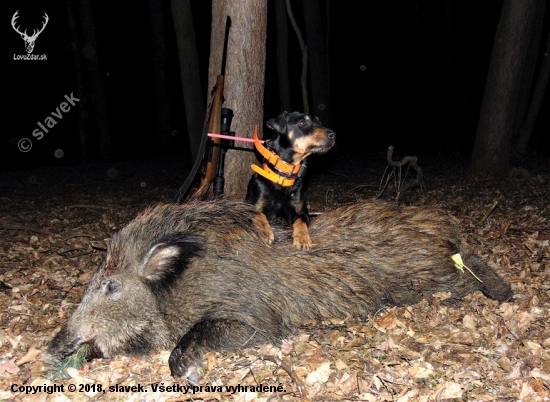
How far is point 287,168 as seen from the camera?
192 inches

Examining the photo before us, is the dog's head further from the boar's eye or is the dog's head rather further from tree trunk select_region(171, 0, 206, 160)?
tree trunk select_region(171, 0, 206, 160)

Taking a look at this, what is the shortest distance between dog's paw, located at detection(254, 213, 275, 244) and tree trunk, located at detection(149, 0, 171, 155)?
1467cm

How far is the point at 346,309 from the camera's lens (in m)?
4.57

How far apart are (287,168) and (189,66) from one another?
768 centimetres

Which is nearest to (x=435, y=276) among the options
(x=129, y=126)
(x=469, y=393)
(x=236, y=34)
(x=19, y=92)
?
(x=469, y=393)

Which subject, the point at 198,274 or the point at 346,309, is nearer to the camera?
the point at 198,274

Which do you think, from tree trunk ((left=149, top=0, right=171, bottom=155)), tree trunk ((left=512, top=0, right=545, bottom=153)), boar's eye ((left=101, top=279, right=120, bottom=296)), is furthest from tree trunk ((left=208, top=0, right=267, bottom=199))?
tree trunk ((left=149, top=0, right=171, bottom=155))

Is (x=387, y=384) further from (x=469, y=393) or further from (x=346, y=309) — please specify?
(x=346, y=309)

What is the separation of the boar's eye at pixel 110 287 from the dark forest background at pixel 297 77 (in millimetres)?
11198

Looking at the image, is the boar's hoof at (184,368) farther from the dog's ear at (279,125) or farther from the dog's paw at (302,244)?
the dog's ear at (279,125)

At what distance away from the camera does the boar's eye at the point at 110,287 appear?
13.9ft

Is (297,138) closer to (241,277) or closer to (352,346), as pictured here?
(241,277)

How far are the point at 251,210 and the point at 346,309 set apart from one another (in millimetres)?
1212

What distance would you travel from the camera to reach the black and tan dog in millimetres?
4898
